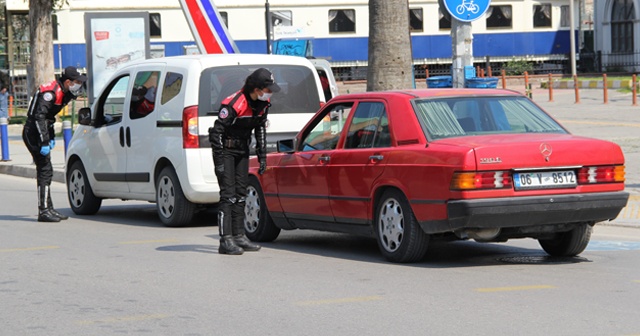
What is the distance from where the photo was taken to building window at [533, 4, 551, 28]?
169ft

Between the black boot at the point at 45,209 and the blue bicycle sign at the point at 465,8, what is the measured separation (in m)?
5.00

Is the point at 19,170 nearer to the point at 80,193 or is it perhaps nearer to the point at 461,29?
the point at 80,193

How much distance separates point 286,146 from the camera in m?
12.0

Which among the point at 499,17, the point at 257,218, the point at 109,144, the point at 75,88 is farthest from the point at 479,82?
the point at 499,17

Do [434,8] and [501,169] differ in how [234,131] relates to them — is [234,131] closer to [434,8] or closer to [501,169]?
[501,169]

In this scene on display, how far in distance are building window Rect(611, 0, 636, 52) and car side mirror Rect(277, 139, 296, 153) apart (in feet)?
146

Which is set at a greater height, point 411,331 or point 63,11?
point 63,11

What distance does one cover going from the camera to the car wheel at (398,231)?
10.3 metres

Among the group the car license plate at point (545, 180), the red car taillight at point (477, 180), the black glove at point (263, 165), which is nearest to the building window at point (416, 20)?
the black glove at point (263, 165)

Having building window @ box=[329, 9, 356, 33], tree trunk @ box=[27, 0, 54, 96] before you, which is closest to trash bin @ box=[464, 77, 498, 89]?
tree trunk @ box=[27, 0, 54, 96]

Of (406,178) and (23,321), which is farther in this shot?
(406,178)

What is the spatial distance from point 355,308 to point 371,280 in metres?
1.28

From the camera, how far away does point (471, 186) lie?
9.73 metres

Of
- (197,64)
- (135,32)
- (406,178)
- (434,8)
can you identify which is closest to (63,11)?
(434,8)
